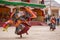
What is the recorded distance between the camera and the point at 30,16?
17.2 m

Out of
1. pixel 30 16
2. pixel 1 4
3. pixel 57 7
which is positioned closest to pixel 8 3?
pixel 1 4

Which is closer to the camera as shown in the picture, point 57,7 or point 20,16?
point 20,16

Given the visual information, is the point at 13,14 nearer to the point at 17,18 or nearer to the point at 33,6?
the point at 17,18

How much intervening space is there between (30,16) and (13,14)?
99 cm

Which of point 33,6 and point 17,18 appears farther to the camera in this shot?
point 33,6

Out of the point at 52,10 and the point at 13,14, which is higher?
the point at 13,14

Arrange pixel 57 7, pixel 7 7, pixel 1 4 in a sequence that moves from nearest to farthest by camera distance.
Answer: pixel 1 4 < pixel 7 7 < pixel 57 7

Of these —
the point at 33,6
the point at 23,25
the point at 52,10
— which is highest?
the point at 23,25

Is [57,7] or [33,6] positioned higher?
[33,6]

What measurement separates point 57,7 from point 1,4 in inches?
1504

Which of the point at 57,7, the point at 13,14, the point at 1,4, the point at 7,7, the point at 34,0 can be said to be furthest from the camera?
the point at 57,7

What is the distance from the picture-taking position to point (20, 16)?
17.0 metres

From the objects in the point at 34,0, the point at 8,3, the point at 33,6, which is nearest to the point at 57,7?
the point at 34,0

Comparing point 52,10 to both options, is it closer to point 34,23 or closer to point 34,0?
point 34,0
